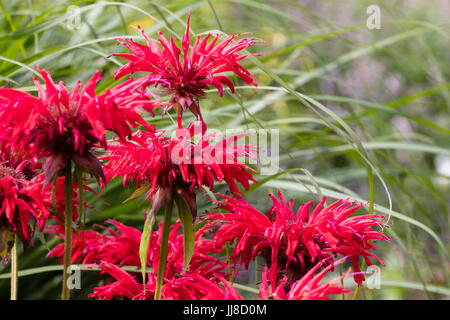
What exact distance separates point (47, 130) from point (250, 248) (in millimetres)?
219

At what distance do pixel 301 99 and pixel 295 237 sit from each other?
0.12m

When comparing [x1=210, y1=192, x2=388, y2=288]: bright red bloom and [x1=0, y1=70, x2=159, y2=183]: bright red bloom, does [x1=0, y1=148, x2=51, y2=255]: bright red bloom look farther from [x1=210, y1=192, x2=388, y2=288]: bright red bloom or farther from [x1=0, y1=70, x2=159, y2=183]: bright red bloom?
[x1=210, y1=192, x2=388, y2=288]: bright red bloom

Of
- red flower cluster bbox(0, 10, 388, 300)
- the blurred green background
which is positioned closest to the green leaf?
red flower cluster bbox(0, 10, 388, 300)

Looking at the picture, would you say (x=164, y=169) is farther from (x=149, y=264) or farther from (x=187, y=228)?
(x=149, y=264)

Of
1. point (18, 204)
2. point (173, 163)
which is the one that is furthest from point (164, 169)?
point (18, 204)

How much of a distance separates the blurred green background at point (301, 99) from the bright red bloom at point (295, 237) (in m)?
0.04

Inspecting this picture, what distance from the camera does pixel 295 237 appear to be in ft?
1.52

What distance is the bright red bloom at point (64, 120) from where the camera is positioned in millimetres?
379

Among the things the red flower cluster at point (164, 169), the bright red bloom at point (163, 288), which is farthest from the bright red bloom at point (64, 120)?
the bright red bloom at point (163, 288)

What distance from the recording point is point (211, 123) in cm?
100

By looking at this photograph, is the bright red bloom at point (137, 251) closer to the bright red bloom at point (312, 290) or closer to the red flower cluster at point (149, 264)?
the red flower cluster at point (149, 264)

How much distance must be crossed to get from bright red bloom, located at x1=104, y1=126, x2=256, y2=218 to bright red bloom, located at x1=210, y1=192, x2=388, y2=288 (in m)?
0.04

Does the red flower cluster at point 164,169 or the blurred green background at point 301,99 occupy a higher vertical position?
the blurred green background at point 301,99
